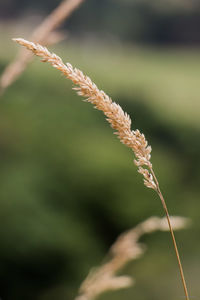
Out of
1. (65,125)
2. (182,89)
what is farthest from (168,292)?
(182,89)

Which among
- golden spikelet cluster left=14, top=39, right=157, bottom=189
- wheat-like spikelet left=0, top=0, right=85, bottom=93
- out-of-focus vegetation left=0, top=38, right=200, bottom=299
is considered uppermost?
out-of-focus vegetation left=0, top=38, right=200, bottom=299

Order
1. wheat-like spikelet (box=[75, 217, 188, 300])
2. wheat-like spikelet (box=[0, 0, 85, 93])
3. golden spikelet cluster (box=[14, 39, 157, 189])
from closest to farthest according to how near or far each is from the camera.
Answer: golden spikelet cluster (box=[14, 39, 157, 189]) < wheat-like spikelet (box=[75, 217, 188, 300]) < wheat-like spikelet (box=[0, 0, 85, 93])

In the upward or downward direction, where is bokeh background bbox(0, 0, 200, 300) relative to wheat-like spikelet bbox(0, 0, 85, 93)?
upward

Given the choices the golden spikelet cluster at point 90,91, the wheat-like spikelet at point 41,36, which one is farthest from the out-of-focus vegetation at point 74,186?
the golden spikelet cluster at point 90,91

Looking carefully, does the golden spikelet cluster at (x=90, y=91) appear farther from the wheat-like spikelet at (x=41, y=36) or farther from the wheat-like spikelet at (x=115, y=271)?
the wheat-like spikelet at (x=41, y=36)

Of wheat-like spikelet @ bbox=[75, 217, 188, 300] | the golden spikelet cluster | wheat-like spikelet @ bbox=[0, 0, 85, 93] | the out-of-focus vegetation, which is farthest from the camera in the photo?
the out-of-focus vegetation

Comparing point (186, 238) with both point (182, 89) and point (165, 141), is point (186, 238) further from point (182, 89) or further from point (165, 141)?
point (182, 89)

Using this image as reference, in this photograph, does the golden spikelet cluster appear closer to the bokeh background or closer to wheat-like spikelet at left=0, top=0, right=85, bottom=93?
wheat-like spikelet at left=0, top=0, right=85, bottom=93

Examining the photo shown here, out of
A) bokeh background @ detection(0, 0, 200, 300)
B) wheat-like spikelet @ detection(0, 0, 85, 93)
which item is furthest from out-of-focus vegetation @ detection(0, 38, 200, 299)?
wheat-like spikelet @ detection(0, 0, 85, 93)

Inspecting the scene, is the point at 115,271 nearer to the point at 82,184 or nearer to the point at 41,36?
the point at 41,36
